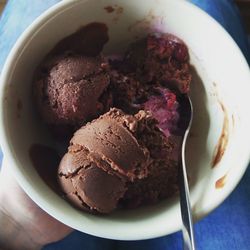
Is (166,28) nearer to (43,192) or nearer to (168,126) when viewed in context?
(168,126)

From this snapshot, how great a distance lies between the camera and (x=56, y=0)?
94cm

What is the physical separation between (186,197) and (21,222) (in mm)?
296

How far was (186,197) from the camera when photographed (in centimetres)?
66

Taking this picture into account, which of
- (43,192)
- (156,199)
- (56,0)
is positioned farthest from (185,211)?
(56,0)

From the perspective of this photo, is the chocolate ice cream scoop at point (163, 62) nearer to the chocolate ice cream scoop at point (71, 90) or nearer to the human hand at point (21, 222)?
the chocolate ice cream scoop at point (71, 90)

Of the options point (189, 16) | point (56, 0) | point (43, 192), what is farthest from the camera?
point (56, 0)

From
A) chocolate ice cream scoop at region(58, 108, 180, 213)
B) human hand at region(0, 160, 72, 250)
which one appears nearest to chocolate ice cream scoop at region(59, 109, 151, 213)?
chocolate ice cream scoop at region(58, 108, 180, 213)

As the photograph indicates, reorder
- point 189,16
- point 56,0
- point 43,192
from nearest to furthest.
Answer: point 43,192
point 189,16
point 56,0

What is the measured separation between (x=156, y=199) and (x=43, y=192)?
0.61ft

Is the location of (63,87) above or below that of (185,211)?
above

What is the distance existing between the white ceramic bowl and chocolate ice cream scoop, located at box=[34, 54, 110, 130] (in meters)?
0.03

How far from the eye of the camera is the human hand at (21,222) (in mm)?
743

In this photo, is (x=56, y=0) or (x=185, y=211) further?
(x=56, y=0)

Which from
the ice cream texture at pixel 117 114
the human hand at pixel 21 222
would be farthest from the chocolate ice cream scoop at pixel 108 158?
the human hand at pixel 21 222
